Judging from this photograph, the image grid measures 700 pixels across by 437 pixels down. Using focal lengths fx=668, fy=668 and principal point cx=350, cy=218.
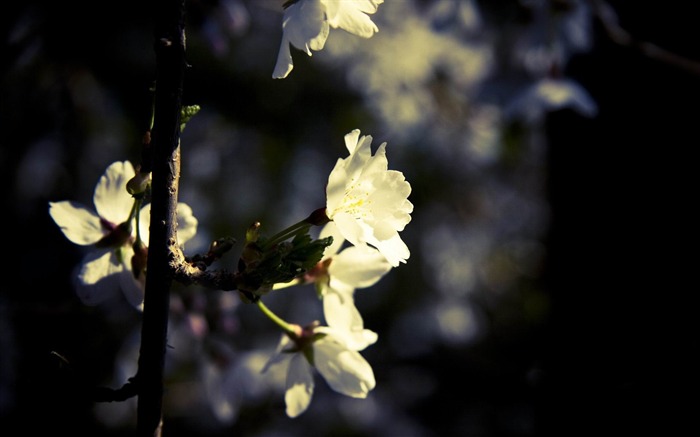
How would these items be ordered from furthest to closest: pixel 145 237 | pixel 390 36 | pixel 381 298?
pixel 381 298 → pixel 390 36 → pixel 145 237

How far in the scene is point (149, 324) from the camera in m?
0.61

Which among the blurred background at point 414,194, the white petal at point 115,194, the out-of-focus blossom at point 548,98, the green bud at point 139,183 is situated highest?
the green bud at point 139,183

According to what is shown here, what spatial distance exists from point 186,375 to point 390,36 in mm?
1994

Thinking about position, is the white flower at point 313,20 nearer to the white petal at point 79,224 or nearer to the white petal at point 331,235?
the white petal at point 331,235

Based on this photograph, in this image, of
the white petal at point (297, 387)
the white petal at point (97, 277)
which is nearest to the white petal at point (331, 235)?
the white petal at point (297, 387)

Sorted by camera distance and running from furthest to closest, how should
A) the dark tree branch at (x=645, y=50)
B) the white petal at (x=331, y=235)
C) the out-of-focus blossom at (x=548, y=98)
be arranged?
the out-of-focus blossom at (x=548, y=98)
the dark tree branch at (x=645, y=50)
the white petal at (x=331, y=235)

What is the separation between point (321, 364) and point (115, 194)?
0.31 meters

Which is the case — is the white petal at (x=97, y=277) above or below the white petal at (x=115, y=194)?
below

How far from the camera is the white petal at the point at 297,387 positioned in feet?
2.60

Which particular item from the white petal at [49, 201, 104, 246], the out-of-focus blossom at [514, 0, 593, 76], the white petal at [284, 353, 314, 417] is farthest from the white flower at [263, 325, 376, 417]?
the out-of-focus blossom at [514, 0, 593, 76]

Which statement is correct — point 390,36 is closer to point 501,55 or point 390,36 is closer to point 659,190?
point 501,55

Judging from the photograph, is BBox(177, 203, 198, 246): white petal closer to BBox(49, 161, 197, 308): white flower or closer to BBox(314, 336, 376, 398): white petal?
BBox(49, 161, 197, 308): white flower

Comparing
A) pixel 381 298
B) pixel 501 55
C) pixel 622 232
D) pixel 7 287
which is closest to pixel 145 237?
pixel 622 232

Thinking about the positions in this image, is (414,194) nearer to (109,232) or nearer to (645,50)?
(645,50)
